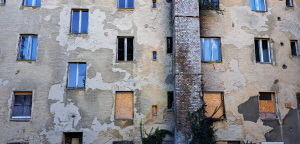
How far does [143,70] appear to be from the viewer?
52.2ft

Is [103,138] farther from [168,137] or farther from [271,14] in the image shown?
[271,14]

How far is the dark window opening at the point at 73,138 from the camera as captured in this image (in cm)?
1522

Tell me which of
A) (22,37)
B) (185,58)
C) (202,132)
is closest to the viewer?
(202,132)

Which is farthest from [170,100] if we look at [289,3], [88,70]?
[289,3]

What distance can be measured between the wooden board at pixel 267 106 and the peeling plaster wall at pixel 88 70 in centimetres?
485

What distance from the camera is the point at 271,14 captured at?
17.2 meters

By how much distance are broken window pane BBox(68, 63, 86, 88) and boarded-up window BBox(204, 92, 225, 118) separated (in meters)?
6.41

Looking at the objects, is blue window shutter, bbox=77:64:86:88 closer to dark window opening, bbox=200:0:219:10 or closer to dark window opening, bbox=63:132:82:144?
dark window opening, bbox=63:132:82:144

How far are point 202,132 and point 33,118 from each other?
825cm

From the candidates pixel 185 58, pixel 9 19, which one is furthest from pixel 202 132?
pixel 9 19

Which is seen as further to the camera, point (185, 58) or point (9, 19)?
point (9, 19)

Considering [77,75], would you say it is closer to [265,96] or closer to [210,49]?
[210,49]

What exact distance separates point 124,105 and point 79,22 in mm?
5206

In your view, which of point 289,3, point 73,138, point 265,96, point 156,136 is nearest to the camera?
point 156,136
